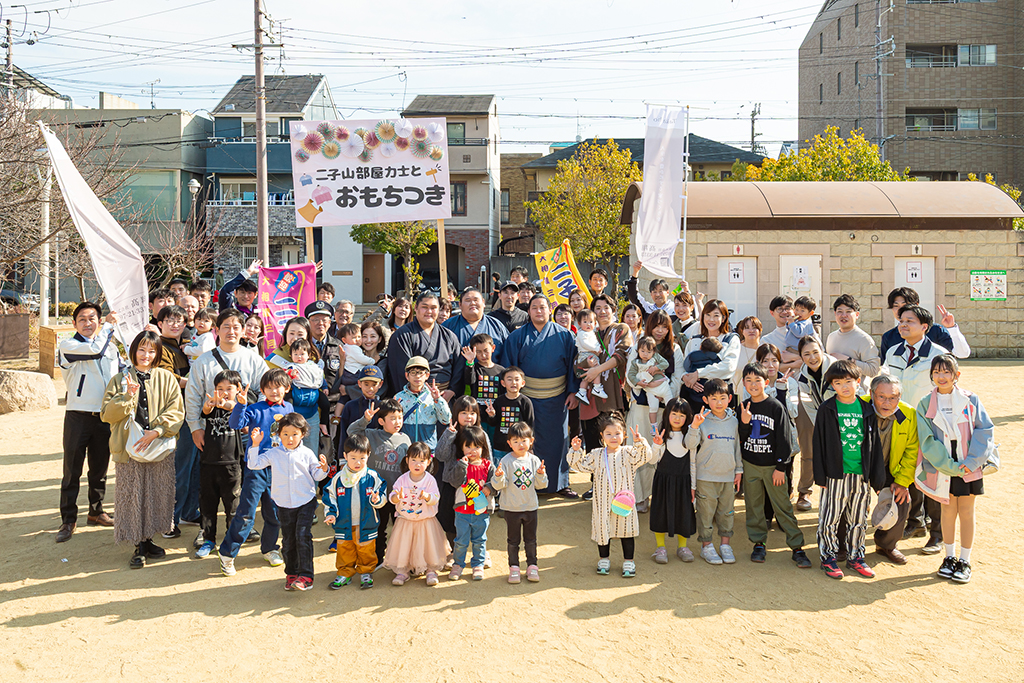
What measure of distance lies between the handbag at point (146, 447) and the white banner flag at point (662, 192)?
4925 mm

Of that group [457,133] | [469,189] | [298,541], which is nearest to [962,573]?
[298,541]

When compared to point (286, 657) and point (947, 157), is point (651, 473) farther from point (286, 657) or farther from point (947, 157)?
point (947, 157)

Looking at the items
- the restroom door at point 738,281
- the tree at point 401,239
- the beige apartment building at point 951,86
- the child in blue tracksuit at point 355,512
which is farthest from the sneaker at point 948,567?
the beige apartment building at point 951,86

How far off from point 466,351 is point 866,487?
3.10m

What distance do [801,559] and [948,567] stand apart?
917mm

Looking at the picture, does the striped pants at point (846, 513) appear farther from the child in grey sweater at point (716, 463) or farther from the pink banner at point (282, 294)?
the pink banner at point (282, 294)

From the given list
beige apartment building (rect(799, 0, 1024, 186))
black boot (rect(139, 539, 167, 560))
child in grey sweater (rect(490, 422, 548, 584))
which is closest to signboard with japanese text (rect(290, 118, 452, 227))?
child in grey sweater (rect(490, 422, 548, 584))

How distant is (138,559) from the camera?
17.3 feet

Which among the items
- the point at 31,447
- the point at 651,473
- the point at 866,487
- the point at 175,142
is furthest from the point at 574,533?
the point at 175,142

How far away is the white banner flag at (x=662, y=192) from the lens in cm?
803

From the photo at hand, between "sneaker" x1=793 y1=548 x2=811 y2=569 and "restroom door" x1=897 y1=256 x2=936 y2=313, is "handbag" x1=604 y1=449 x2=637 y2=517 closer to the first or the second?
"sneaker" x1=793 y1=548 x2=811 y2=569

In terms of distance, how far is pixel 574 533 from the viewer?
5.94 m

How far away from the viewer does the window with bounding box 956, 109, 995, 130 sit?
Answer: 31.2 metres

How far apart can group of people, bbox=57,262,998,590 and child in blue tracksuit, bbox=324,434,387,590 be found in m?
0.01
